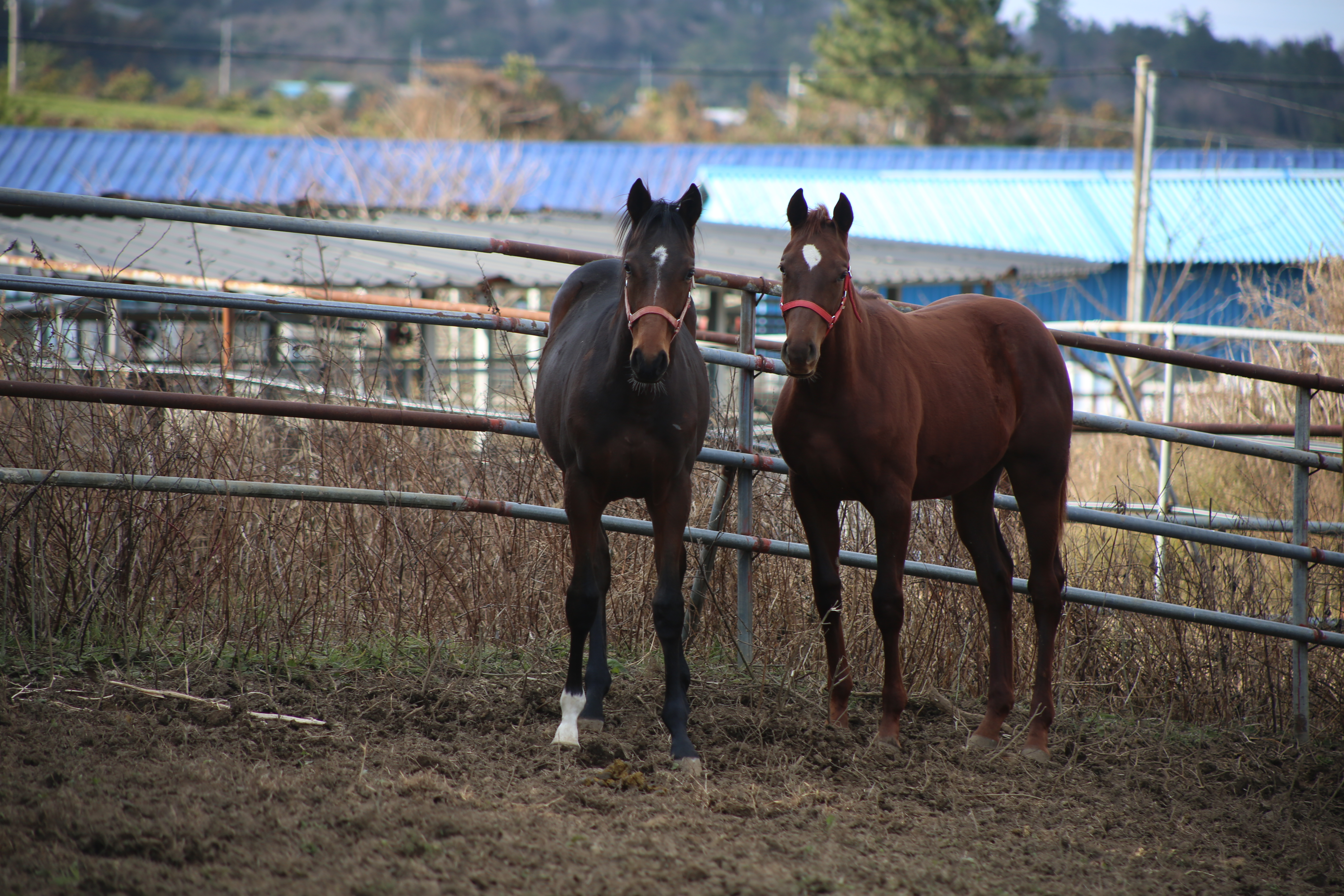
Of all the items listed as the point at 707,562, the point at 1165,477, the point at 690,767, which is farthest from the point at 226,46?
the point at 690,767

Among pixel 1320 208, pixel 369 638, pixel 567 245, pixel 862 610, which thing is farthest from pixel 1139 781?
pixel 1320 208

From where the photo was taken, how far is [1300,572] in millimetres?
4359

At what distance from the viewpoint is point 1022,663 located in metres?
4.55

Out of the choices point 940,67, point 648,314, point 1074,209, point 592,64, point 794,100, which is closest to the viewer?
point 648,314

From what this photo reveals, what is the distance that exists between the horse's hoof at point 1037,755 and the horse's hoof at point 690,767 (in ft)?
3.97

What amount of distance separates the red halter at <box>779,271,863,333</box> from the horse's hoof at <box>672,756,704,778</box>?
1.39 m

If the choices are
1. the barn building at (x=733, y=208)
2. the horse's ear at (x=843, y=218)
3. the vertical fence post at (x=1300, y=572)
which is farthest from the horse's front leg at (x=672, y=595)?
the barn building at (x=733, y=208)

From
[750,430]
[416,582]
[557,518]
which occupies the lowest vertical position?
[416,582]

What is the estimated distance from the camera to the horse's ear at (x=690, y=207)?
338 cm

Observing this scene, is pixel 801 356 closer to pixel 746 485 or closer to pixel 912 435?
pixel 912 435

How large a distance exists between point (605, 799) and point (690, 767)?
36 centimetres

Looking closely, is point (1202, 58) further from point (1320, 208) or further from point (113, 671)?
point (113, 671)

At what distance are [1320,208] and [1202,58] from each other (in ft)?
159

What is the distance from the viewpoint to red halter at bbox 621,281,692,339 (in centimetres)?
322
